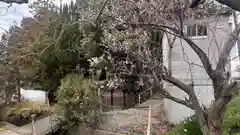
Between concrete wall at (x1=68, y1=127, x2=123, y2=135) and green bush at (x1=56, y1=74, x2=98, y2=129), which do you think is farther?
green bush at (x1=56, y1=74, x2=98, y2=129)

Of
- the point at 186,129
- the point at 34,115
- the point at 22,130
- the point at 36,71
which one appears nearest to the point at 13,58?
the point at 36,71

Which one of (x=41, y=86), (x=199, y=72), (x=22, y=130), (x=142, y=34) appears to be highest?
(x=142, y=34)

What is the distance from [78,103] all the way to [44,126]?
215 centimetres

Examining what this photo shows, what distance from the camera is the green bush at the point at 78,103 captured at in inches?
451

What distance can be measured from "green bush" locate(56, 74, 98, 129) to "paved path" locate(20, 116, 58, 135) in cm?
71

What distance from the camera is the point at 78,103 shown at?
37.7 feet

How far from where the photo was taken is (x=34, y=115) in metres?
13.7

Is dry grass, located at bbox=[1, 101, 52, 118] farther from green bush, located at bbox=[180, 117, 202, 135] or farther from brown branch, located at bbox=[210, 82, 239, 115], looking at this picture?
brown branch, located at bbox=[210, 82, 239, 115]

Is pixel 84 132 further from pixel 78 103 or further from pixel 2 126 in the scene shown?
pixel 2 126

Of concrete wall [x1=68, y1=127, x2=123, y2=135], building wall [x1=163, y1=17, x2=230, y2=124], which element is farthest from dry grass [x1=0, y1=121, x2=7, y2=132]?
building wall [x1=163, y1=17, x2=230, y2=124]

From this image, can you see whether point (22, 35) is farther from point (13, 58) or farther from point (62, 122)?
point (62, 122)

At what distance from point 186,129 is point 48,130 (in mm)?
7084

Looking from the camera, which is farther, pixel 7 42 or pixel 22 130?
pixel 7 42

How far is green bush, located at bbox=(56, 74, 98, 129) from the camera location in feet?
37.6
